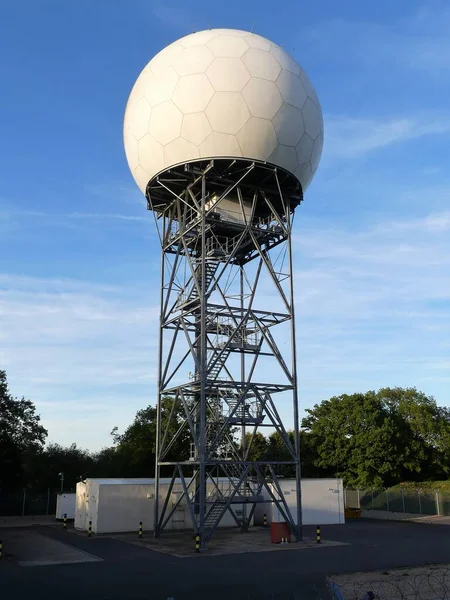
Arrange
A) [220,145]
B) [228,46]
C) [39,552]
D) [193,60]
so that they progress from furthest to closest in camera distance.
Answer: [228,46]
[193,60]
[220,145]
[39,552]

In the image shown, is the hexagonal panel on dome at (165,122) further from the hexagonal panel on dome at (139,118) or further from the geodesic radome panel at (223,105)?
the hexagonal panel on dome at (139,118)

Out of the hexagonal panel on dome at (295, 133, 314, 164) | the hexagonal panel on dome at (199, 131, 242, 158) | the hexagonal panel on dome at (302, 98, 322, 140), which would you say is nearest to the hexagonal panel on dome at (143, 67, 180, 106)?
the hexagonal panel on dome at (199, 131, 242, 158)

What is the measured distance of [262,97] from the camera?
79.1 ft

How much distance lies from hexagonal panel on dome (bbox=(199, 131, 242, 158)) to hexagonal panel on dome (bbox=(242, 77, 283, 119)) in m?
1.44

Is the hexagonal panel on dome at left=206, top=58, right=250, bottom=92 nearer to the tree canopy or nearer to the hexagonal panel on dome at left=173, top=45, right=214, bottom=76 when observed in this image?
the hexagonal panel on dome at left=173, top=45, right=214, bottom=76

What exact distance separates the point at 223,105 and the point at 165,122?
8.68 ft

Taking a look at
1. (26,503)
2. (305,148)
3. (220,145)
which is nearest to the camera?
(220,145)

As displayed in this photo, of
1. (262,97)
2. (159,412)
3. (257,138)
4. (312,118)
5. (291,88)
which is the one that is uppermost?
(291,88)

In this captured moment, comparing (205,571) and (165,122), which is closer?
(205,571)

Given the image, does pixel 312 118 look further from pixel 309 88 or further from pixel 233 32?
pixel 233 32

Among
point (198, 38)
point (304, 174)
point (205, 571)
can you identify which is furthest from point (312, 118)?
point (205, 571)

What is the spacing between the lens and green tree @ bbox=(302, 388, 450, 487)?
1853 inches

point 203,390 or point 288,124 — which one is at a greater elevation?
point 288,124

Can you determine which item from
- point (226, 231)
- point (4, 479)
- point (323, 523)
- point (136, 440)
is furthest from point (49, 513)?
point (226, 231)
